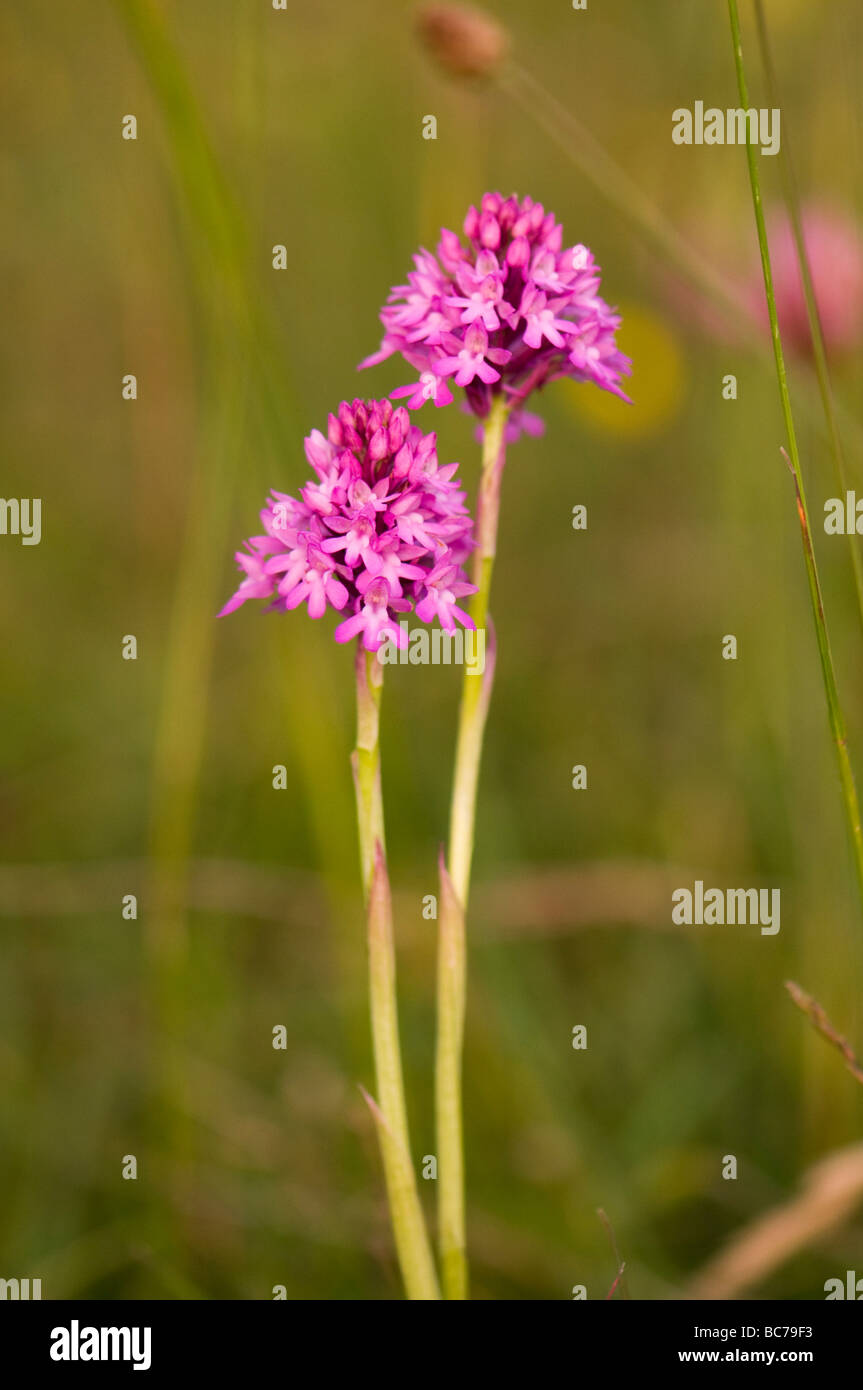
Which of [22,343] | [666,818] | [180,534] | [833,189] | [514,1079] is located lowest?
[514,1079]

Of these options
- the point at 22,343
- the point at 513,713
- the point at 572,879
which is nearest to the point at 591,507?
the point at 513,713

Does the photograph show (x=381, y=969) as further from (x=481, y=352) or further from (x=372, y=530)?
(x=481, y=352)

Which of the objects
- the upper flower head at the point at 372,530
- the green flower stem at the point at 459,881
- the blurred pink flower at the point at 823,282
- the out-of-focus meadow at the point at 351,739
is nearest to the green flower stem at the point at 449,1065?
the green flower stem at the point at 459,881

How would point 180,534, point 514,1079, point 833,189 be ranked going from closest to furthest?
1. point 514,1079
2. point 833,189
3. point 180,534

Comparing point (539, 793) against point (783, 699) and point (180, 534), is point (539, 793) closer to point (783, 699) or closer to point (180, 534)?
point (783, 699)

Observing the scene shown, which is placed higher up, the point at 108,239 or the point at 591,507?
the point at 108,239

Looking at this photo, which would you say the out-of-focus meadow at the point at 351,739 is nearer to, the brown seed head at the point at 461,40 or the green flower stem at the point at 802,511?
the green flower stem at the point at 802,511

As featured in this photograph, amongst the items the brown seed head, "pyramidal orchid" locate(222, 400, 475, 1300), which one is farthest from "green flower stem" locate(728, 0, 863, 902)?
the brown seed head
